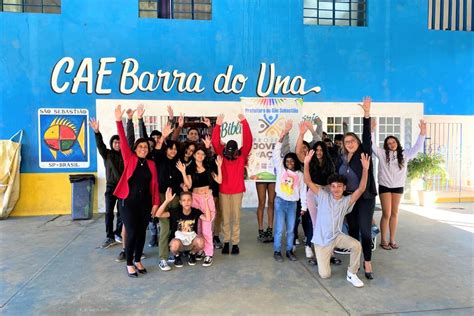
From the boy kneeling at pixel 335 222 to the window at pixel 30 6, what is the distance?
716cm

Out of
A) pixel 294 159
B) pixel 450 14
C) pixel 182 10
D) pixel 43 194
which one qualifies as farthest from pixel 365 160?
pixel 450 14

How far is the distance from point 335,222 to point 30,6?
802cm

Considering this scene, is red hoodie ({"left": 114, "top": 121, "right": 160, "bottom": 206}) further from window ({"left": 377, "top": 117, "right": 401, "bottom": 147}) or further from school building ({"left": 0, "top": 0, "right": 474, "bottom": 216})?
window ({"left": 377, "top": 117, "right": 401, "bottom": 147})

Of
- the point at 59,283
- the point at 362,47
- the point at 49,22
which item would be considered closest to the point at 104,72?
the point at 49,22

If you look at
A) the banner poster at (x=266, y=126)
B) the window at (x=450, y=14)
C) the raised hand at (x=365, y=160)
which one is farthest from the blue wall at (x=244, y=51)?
the raised hand at (x=365, y=160)

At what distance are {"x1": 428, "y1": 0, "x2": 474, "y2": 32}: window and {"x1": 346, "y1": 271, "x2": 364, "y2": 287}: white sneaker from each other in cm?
797

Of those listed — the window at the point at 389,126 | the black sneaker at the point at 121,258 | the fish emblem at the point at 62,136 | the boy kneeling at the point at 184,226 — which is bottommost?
the black sneaker at the point at 121,258

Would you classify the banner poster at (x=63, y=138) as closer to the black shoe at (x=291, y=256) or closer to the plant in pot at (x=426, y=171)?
the black shoe at (x=291, y=256)

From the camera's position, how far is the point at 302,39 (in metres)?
8.54

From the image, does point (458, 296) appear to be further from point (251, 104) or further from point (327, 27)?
point (327, 27)

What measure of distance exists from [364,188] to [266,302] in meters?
1.67

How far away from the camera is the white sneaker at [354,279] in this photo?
13.6ft

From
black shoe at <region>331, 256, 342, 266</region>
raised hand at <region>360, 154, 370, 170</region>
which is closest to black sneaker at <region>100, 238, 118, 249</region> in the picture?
black shoe at <region>331, 256, 342, 266</region>

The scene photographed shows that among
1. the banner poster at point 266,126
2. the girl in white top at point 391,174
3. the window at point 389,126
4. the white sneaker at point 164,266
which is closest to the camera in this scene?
the white sneaker at point 164,266
